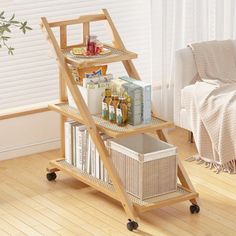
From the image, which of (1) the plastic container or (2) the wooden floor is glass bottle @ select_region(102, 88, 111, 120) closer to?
(1) the plastic container

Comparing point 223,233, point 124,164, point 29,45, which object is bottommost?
point 223,233

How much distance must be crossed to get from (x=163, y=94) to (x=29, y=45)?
102 centimetres

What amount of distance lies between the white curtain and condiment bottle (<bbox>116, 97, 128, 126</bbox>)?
1.35m

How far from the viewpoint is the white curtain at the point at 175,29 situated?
5352 mm

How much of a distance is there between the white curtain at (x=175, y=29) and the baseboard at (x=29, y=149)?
0.74 metres

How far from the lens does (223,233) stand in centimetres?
388

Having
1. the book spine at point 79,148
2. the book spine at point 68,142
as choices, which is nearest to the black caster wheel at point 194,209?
the book spine at point 79,148

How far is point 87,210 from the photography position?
4.17 m

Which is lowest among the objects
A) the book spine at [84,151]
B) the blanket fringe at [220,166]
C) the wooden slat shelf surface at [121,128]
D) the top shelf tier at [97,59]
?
the blanket fringe at [220,166]

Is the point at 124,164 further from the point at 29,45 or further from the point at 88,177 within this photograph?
the point at 29,45

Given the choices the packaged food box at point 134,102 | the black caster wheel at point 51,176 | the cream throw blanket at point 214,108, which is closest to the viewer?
the packaged food box at point 134,102

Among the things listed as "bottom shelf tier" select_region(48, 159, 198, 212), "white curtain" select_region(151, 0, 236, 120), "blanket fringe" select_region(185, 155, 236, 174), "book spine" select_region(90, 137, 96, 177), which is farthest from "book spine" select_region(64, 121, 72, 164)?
"white curtain" select_region(151, 0, 236, 120)

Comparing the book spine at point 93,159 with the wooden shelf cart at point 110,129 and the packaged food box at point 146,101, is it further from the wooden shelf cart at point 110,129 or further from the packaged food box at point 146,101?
the packaged food box at point 146,101

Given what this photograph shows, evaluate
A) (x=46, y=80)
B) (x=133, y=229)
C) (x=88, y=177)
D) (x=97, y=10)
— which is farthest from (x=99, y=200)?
(x=97, y=10)
